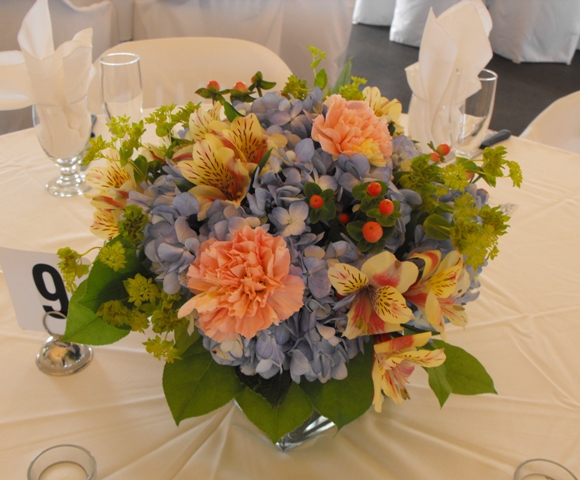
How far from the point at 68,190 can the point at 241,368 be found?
0.75 meters

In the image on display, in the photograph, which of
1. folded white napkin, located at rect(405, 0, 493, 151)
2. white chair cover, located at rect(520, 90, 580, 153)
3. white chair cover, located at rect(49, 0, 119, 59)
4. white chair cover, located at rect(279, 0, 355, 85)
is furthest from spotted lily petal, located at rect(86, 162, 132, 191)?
white chair cover, located at rect(279, 0, 355, 85)

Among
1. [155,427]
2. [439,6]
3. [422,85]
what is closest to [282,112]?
[155,427]

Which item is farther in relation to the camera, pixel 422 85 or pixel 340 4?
pixel 340 4

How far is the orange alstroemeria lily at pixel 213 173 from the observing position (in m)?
0.49

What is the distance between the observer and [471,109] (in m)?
1.13

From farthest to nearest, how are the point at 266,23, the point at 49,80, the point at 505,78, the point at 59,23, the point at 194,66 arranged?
the point at 505,78, the point at 266,23, the point at 59,23, the point at 194,66, the point at 49,80

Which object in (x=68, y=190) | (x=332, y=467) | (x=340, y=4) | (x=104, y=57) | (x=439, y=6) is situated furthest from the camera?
(x=439, y=6)

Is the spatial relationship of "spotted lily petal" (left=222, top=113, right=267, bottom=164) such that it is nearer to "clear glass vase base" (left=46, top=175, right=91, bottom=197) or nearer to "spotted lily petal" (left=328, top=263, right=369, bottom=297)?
"spotted lily petal" (left=328, top=263, right=369, bottom=297)

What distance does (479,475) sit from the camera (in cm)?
61

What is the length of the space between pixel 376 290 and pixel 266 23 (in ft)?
8.72

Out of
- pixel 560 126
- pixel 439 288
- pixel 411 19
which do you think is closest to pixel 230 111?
pixel 439 288

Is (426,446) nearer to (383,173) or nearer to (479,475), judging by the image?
(479,475)

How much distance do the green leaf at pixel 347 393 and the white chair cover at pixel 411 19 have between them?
480 centimetres

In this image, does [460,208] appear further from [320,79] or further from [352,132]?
[320,79]
